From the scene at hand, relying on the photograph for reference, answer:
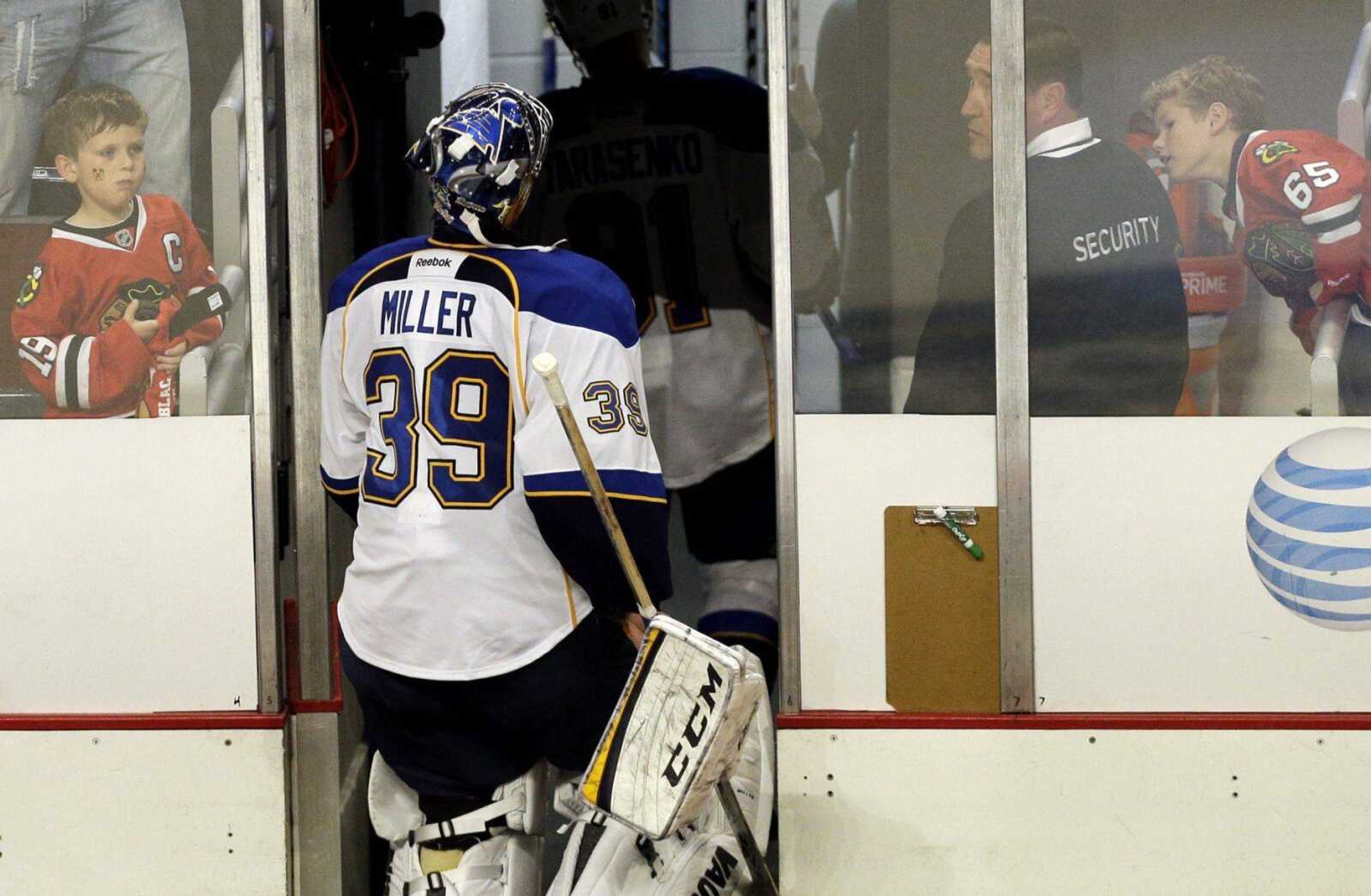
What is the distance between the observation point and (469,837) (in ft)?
9.97

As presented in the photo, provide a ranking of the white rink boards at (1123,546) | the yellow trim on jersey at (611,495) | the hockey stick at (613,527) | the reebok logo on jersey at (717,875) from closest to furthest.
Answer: the hockey stick at (613,527) → the yellow trim on jersey at (611,495) → the reebok logo on jersey at (717,875) → the white rink boards at (1123,546)

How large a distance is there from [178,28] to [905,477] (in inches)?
69.1

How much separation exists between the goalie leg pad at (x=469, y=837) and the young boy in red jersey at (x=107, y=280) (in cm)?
93

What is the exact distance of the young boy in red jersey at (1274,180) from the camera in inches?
124

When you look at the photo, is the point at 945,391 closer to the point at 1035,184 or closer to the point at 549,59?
the point at 1035,184

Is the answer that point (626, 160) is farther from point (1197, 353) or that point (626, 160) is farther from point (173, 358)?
point (1197, 353)

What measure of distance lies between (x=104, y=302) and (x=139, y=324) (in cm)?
8

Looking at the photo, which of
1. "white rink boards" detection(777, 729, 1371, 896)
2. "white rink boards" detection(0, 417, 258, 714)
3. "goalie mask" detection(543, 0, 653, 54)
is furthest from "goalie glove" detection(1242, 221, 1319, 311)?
"white rink boards" detection(0, 417, 258, 714)

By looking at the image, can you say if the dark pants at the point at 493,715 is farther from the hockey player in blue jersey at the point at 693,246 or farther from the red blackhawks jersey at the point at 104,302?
the hockey player in blue jersey at the point at 693,246

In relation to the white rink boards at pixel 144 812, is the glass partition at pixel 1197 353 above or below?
above

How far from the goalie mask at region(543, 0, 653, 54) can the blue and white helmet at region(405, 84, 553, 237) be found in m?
1.13

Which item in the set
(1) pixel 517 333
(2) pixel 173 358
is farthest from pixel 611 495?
(2) pixel 173 358

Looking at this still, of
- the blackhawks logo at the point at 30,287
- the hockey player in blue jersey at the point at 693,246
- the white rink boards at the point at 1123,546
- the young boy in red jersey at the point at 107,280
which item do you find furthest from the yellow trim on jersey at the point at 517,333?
the hockey player in blue jersey at the point at 693,246

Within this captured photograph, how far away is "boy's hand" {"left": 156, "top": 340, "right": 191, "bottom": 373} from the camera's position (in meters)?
3.29
